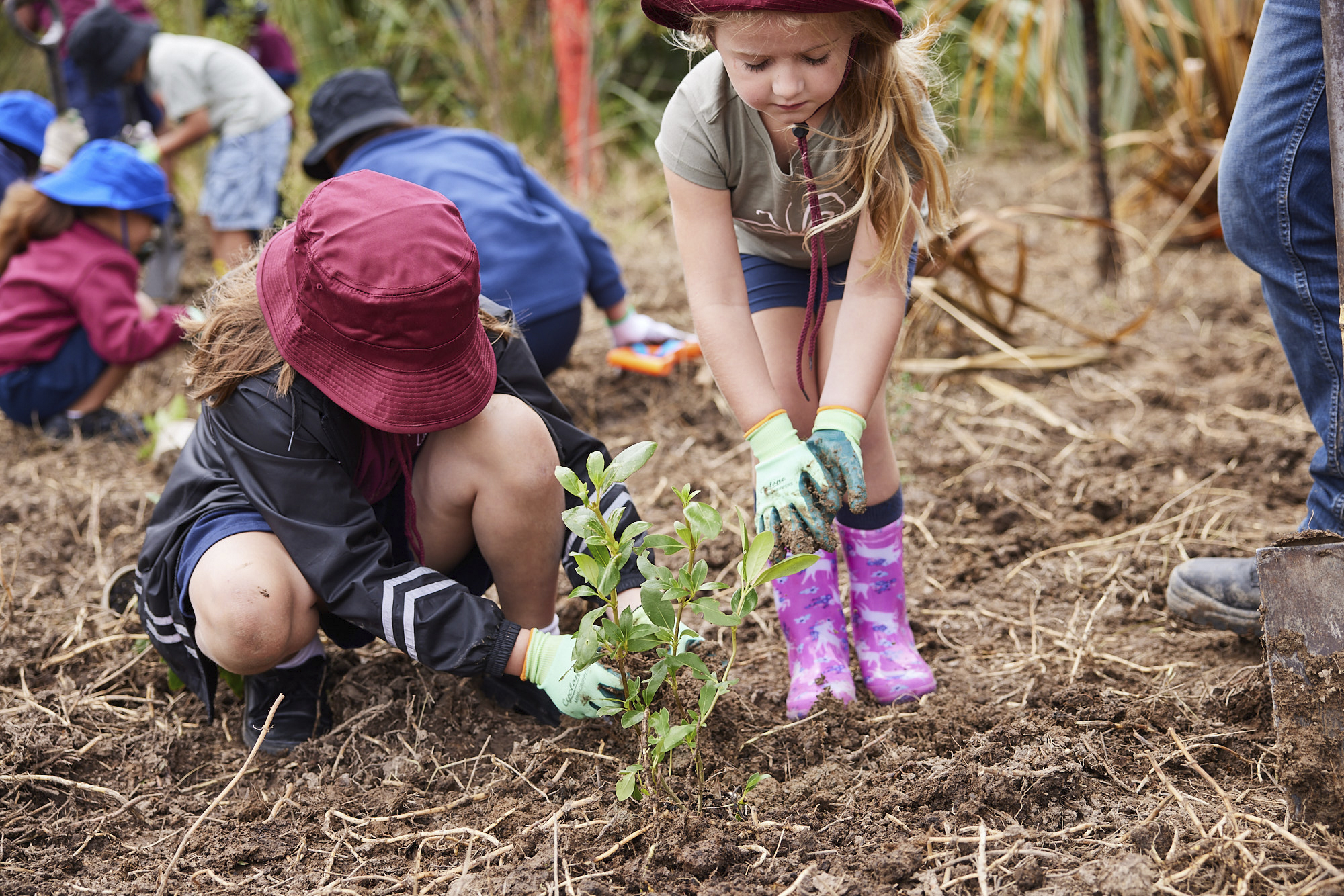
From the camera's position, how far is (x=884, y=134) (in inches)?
60.8

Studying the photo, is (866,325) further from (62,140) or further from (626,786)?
(62,140)

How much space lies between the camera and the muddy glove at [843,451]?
1568 mm

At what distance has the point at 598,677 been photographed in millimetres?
1554

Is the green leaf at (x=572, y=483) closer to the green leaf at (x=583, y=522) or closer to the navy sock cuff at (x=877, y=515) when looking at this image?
the green leaf at (x=583, y=522)

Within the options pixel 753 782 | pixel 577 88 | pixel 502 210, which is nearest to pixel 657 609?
pixel 753 782

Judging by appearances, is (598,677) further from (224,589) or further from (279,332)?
(279,332)

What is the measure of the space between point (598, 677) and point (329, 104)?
2.11m

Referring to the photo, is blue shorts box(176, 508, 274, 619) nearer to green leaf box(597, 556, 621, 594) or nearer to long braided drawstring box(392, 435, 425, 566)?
long braided drawstring box(392, 435, 425, 566)

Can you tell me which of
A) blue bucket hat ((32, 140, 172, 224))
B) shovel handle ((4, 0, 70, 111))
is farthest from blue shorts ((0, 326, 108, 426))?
shovel handle ((4, 0, 70, 111))

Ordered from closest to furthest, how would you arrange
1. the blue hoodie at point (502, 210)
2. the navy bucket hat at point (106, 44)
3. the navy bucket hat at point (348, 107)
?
1. the blue hoodie at point (502, 210)
2. the navy bucket hat at point (348, 107)
3. the navy bucket hat at point (106, 44)

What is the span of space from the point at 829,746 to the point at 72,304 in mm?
2696

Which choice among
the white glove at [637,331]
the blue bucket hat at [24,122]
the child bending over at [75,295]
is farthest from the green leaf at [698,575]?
the blue bucket hat at [24,122]

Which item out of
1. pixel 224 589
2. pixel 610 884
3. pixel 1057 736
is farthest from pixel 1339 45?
pixel 224 589

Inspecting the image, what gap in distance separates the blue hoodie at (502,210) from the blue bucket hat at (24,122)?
193 centimetres
